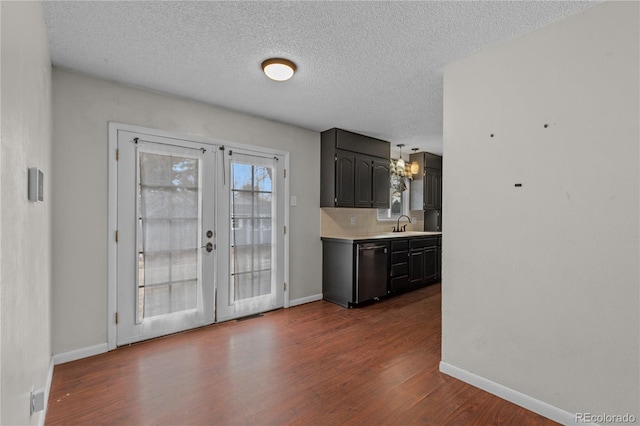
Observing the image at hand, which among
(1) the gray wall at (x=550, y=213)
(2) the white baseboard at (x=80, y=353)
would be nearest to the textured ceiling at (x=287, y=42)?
(1) the gray wall at (x=550, y=213)

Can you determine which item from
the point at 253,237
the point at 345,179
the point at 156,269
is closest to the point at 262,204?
the point at 253,237

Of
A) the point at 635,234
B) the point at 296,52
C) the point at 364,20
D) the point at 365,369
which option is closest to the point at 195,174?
the point at 296,52

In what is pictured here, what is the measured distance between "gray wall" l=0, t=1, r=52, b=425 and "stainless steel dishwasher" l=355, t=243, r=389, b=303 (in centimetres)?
318

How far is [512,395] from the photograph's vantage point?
2.08m

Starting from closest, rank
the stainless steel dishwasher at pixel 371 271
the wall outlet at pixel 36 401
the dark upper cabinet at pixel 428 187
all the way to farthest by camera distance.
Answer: the wall outlet at pixel 36 401, the stainless steel dishwasher at pixel 371 271, the dark upper cabinet at pixel 428 187

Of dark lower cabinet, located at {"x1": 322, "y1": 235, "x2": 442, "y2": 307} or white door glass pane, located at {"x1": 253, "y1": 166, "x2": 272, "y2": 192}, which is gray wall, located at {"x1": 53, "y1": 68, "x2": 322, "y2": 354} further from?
dark lower cabinet, located at {"x1": 322, "y1": 235, "x2": 442, "y2": 307}

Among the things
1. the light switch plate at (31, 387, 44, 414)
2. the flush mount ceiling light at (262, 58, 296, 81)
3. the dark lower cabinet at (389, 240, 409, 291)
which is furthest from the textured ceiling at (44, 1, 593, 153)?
the dark lower cabinet at (389, 240, 409, 291)

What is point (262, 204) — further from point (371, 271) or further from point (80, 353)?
point (80, 353)

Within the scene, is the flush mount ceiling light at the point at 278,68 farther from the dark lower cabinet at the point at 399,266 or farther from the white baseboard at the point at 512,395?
the dark lower cabinet at the point at 399,266

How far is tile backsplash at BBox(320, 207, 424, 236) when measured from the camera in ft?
15.4

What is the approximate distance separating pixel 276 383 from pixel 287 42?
247 centimetres

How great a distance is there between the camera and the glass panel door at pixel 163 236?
2945 mm

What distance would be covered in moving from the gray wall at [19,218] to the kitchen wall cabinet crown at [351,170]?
3.16m

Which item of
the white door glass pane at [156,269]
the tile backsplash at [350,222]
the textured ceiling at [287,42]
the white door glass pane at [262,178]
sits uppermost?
the textured ceiling at [287,42]
